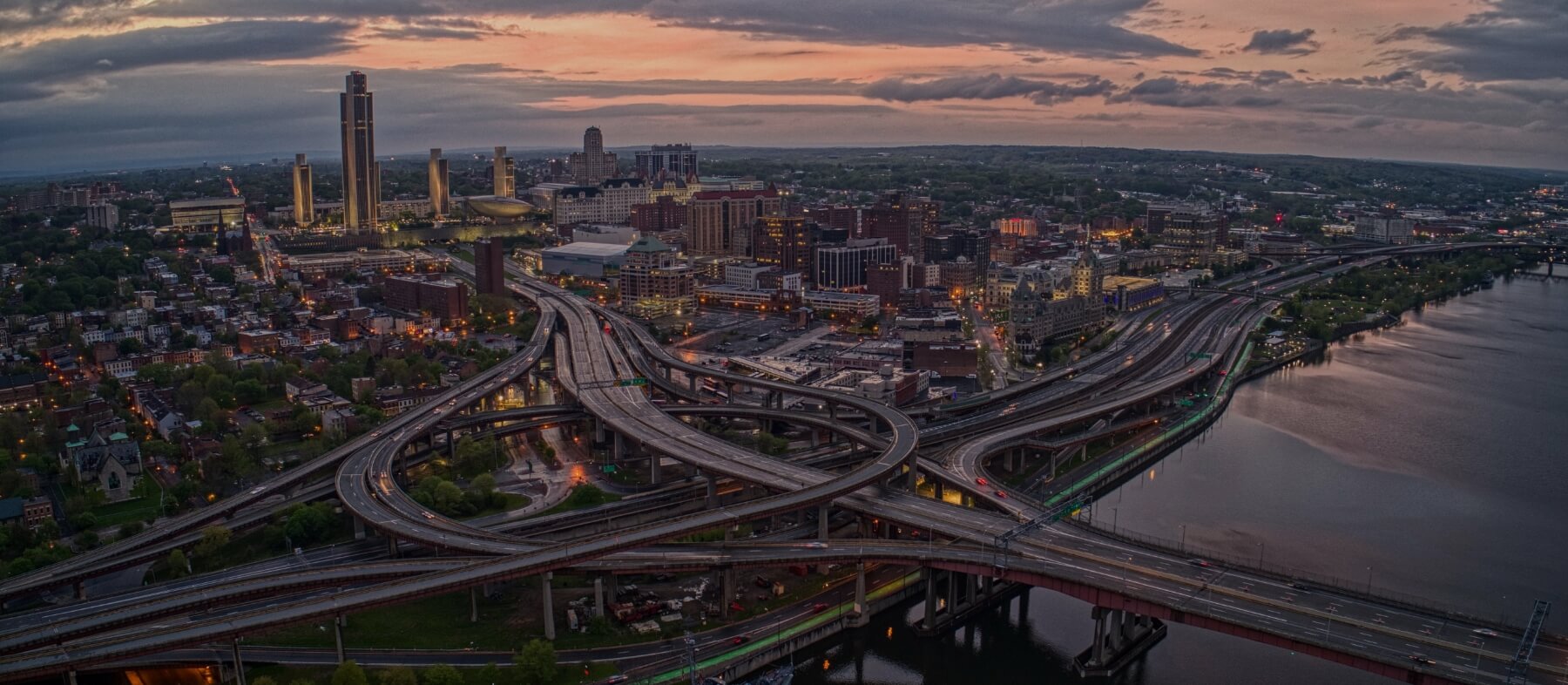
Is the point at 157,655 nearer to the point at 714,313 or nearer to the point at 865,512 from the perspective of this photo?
the point at 865,512

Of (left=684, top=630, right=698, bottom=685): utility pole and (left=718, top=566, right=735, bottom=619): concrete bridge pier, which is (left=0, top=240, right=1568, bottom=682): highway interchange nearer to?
(left=718, top=566, right=735, bottom=619): concrete bridge pier

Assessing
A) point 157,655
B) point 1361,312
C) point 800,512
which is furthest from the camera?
point 1361,312

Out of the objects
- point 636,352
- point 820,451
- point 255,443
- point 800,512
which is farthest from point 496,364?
point 800,512

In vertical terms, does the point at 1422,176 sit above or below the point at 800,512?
above

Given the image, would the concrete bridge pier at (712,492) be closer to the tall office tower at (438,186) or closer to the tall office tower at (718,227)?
the tall office tower at (718,227)

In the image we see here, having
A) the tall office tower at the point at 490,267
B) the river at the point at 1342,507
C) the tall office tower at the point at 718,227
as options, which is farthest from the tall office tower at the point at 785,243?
the river at the point at 1342,507

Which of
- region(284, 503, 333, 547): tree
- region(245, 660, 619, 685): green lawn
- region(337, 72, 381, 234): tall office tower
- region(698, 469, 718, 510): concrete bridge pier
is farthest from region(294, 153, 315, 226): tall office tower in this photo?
region(245, 660, 619, 685): green lawn

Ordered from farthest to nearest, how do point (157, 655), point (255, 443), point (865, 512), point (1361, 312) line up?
point (1361, 312) → point (255, 443) → point (865, 512) → point (157, 655)
